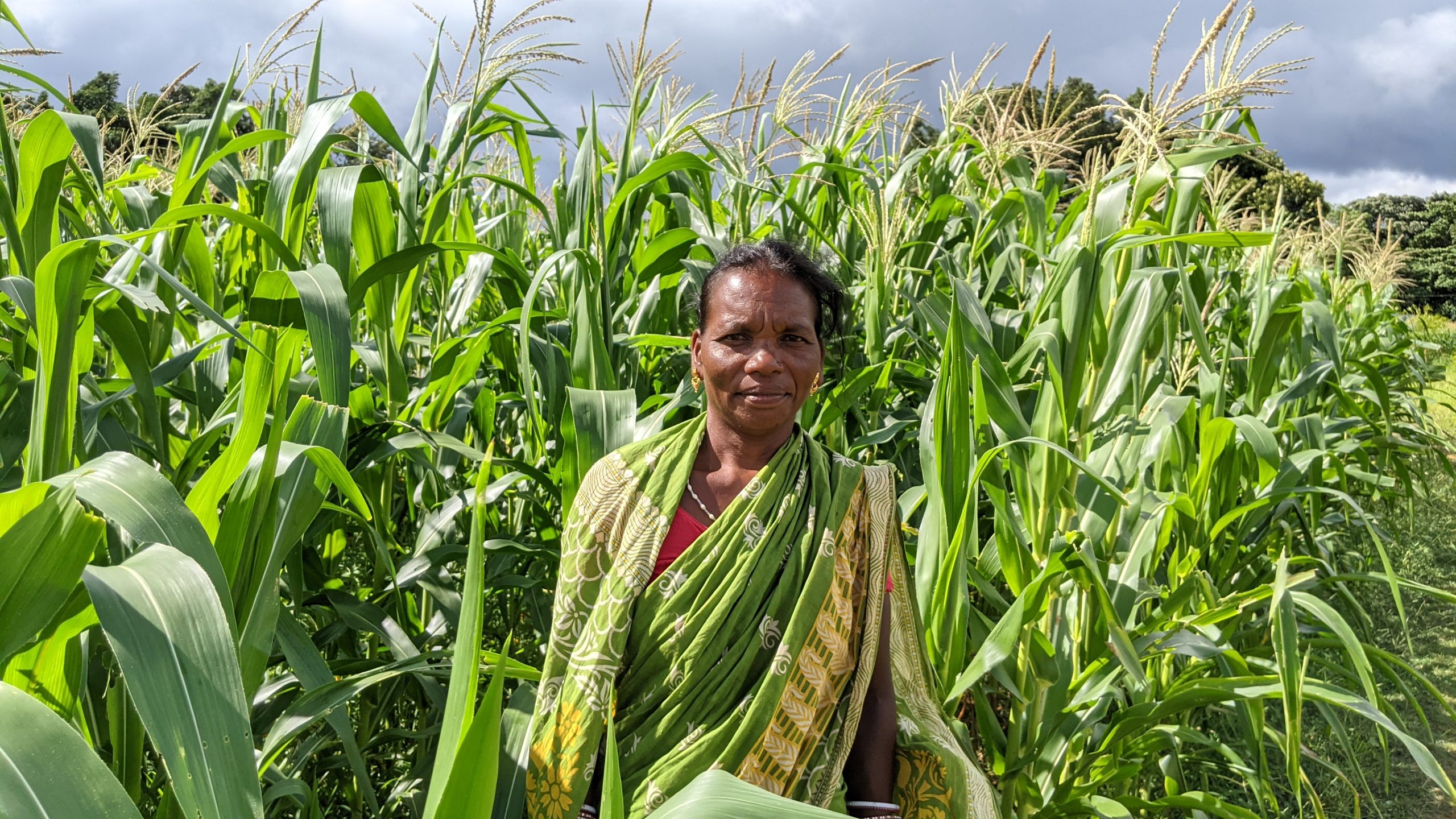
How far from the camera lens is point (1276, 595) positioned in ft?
5.33

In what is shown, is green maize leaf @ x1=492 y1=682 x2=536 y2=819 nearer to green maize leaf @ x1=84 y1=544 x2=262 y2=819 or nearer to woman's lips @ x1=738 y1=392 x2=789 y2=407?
woman's lips @ x1=738 y1=392 x2=789 y2=407

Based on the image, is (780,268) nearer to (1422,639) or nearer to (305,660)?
(305,660)

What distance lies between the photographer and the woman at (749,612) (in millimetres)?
1537

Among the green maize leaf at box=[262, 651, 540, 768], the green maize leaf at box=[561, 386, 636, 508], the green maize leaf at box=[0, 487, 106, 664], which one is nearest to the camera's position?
the green maize leaf at box=[0, 487, 106, 664]

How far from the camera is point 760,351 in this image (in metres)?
1.66

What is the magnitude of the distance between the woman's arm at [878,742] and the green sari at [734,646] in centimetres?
2

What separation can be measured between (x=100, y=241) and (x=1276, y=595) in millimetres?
1764

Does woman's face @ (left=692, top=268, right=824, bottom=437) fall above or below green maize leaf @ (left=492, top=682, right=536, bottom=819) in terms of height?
above

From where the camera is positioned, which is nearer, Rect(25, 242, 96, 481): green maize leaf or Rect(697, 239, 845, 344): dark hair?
Rect(25, 242, 96, 481): green maize leaf

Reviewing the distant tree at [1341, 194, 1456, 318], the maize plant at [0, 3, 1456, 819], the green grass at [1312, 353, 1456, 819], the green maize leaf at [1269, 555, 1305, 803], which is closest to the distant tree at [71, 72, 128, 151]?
the maize plant at [0, 3, 1456, 819]

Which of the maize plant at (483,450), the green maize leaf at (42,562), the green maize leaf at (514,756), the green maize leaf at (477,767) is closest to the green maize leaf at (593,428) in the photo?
the maize plant at (483,450)

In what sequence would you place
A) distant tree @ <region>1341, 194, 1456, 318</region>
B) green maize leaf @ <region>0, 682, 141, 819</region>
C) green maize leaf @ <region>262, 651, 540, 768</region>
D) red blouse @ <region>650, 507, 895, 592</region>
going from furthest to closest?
distant tree @ <region>1341, 194, 1456, 318</region>, red blouse @ <region>650, 507, 895, 592</region>, green maize leaf @ <region>262, 651, 540, 768</region>, green maize leaf @ <region>0, 682, 141, 819</region>

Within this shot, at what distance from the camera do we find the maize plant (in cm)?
99

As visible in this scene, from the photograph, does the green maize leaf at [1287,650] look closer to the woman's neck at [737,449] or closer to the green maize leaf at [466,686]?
the woman's neck at [737,449]
